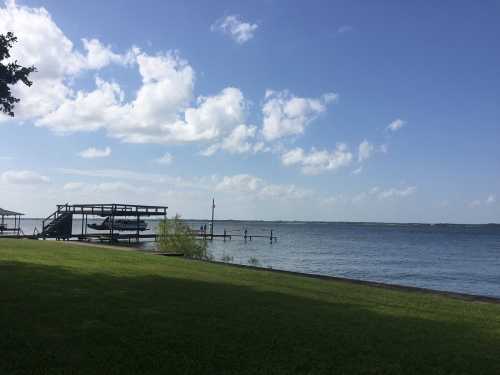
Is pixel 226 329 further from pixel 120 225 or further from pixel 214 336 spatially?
pixel 120 225

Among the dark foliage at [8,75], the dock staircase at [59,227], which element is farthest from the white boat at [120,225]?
the dark foliage at [8,75]

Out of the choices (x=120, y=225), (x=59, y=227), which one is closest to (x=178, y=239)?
(x=59, y=227)

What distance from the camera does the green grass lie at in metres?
6.09

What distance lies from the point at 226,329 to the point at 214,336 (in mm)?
505

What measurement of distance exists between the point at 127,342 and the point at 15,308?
3.00m

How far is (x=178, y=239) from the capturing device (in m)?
35.2

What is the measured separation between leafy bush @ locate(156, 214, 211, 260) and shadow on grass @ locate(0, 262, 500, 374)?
2337 cm

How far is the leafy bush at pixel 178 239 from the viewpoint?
34688 mm

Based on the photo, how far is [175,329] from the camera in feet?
25.2

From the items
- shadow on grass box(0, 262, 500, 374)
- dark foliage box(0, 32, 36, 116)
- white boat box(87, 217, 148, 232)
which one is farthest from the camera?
white boat box(87, 217, 148, 232)

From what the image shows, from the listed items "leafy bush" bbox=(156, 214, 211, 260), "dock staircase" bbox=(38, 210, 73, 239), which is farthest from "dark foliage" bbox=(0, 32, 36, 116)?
"dock staircase" bbox=(38, 210, 73, 239)

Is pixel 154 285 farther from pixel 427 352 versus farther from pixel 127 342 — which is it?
pixel 427 352

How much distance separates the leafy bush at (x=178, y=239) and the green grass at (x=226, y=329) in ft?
69.7

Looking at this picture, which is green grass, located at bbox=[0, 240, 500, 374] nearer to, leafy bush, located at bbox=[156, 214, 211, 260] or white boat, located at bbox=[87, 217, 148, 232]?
leafy bush, located at bbox=[156, 214, 211, 260]
